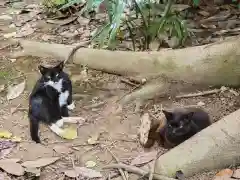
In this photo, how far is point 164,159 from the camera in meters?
3.80

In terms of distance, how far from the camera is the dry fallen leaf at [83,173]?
3.84m

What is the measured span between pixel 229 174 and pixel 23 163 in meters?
1.58

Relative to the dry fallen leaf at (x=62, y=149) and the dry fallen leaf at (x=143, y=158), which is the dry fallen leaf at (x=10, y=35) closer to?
the dry fallen leaf at (x=62, y=149)

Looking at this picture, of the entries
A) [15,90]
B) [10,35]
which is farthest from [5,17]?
[15,90]

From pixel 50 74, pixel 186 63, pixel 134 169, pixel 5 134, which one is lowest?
pixel 5 134

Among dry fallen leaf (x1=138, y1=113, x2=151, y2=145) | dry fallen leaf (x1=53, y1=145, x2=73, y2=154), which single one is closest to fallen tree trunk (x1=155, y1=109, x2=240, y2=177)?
dry fallen leaf (x1=138, y1=113, x2=151, y2=145)

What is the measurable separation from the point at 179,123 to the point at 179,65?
2.95 ft

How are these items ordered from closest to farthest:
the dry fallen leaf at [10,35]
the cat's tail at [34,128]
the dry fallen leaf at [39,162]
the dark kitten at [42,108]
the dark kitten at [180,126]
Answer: the dry fallen leaf at [39,162] < the dark kitten at [180,126] < the cat's tail at [34,128] < the dark kitten at [42,108] < the dry fallen leaf at [10,35]

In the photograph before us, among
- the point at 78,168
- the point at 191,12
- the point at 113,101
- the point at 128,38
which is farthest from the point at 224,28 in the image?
the point at 78,168

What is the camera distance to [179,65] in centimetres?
482

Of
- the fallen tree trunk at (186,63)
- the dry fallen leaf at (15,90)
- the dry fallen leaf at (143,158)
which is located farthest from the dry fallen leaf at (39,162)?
the fallen tree trunk at (186,63)

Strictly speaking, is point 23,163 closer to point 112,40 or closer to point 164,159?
point 164,159

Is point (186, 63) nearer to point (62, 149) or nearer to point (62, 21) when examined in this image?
point (62, 149)

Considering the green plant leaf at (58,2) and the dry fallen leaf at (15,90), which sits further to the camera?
the green plant leaf at (58,2)
